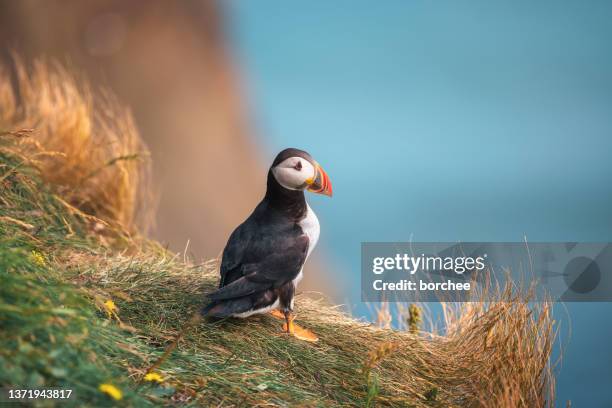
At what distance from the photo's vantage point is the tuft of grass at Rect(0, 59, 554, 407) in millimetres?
2318

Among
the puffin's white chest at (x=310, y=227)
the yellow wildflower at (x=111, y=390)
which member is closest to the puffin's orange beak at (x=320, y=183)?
the puffin's white chest at (x=310, y=227)

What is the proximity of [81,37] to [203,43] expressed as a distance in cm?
166

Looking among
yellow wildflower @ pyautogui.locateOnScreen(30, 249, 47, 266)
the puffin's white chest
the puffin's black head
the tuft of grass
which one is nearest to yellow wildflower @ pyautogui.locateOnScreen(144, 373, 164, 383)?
the tuft of grass

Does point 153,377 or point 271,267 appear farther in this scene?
point 271,267

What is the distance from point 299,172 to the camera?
11.1 ft

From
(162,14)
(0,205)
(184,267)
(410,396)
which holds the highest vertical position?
(162,14)

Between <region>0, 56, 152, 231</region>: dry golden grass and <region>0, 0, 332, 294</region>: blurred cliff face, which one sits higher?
<region>0, 0, 332, 294</region>: blurred cliff face

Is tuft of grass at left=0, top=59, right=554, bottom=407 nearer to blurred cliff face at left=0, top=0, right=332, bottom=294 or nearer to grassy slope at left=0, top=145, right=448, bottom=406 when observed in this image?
grassy slope at left=0, top=145, right=448, bottom=406

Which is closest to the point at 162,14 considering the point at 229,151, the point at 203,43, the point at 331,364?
the point at 203,43

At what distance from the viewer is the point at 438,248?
4.34 meters

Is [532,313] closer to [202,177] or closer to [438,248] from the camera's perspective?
[438,248]

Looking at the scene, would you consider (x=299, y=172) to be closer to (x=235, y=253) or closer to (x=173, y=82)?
(x=235, y=253)

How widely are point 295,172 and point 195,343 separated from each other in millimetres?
885

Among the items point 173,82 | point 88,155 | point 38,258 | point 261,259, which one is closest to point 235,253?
point 261,259
